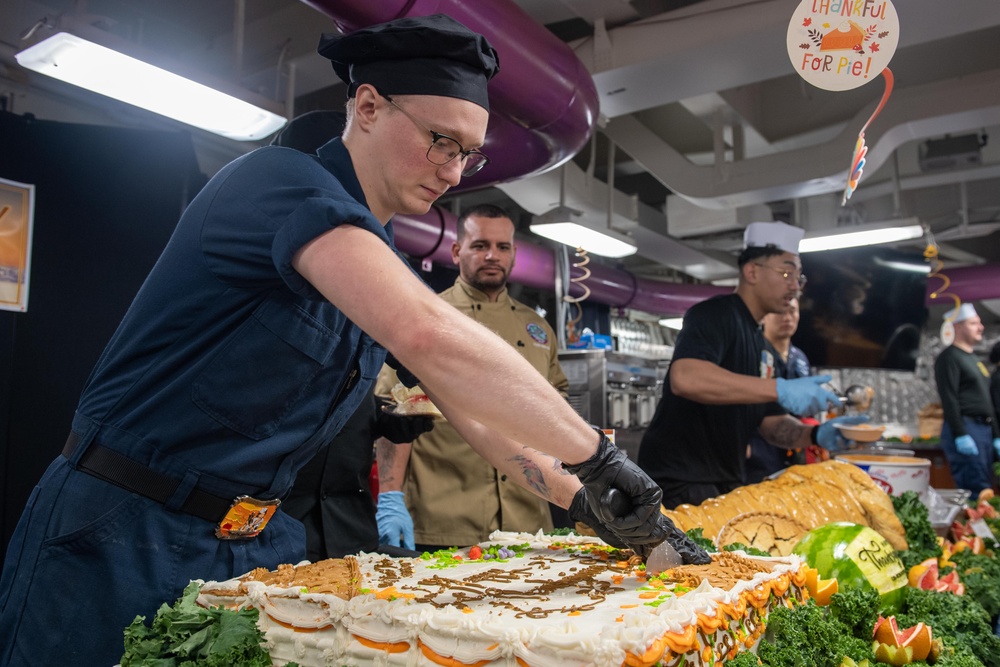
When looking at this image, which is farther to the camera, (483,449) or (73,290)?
(73,290)

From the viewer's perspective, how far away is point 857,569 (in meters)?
1.89

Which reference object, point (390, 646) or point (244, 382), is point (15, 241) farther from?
point (390, 646)

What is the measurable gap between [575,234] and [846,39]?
465 centimetres

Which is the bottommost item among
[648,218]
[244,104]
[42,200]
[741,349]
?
[741,349]

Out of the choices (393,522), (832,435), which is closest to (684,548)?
(393,522)

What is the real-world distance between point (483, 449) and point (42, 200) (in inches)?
142

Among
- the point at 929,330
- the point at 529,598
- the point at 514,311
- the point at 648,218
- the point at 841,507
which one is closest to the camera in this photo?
the point at 529,598

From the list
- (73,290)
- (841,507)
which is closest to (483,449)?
(841,507)

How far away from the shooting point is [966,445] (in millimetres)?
7562

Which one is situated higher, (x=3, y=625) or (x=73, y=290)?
(x=73, y=290)

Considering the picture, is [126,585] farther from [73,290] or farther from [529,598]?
[73,290]

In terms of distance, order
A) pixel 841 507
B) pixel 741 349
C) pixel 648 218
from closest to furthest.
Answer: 1. pixel 841 507
2. pixel 741 349
3. pixel 648 218

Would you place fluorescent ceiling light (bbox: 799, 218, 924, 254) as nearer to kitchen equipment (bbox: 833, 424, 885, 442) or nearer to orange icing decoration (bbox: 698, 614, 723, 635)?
kitchen equipment (bbox: 833, 424, 885, 442)

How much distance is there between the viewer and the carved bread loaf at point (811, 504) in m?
2.45
